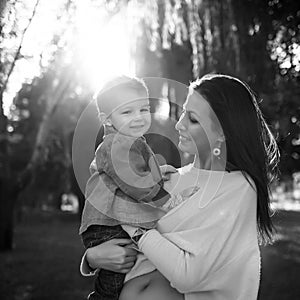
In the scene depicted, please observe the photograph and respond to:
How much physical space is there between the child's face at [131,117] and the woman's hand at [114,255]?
0.37m

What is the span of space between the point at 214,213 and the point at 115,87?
1.87ft

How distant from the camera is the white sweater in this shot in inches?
67.4

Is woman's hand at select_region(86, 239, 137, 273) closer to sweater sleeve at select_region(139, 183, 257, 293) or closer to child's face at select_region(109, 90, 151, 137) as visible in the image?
sweater sleeve at select_region(139, 183, 257, 293)

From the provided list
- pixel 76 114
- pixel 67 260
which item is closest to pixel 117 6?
pixel 67 260

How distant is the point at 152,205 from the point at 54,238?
Result: 41.5 feet

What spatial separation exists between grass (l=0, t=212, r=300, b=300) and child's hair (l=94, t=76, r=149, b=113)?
2761 mm

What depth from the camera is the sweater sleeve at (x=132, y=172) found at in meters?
1.85

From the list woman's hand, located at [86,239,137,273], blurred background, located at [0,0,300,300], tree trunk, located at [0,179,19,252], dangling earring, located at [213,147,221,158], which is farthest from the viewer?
tree trunk, located at [0,179,19,252]

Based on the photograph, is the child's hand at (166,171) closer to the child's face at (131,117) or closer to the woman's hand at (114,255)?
the child's face at (131,117)

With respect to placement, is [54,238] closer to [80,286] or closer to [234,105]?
[80,286]

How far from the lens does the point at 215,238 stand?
1.73 metres

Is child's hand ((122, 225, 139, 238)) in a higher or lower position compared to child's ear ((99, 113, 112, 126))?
lower

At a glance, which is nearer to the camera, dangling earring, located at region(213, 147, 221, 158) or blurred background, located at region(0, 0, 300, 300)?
dangling earring, located at region(213, 147, 221, 158)

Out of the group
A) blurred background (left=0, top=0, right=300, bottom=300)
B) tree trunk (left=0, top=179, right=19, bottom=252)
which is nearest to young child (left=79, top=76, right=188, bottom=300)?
blurred background (left=0, top=0, right=300, bottom=300)
